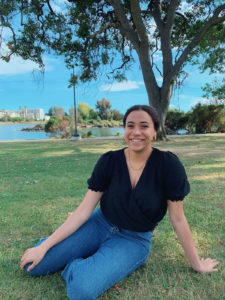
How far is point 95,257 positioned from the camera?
1.91 m

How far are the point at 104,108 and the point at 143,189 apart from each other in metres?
49.7

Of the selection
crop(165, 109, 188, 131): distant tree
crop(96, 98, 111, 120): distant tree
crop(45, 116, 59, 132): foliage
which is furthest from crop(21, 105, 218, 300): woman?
crop(96, 98, 111, 120): distant tree

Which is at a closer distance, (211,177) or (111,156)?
(111,156)

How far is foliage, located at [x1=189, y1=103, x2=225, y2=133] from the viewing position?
2112cm

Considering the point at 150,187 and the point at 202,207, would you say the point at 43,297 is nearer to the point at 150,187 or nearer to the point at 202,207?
the point at 150,187

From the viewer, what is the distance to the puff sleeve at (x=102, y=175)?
2129 millimetres

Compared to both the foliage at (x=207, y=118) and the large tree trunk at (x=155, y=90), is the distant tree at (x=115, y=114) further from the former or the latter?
the large tree trunk at (x=155, y=90)

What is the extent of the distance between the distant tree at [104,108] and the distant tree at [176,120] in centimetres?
2694

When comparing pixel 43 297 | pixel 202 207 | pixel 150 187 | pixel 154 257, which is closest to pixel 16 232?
pixel 43 297

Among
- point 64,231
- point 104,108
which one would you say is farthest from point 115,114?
point 64,231

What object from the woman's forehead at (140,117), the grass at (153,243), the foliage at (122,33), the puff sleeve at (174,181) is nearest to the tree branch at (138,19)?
the foliage at (122,33)

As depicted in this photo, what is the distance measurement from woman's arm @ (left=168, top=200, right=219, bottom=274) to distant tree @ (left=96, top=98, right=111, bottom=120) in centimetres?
4775

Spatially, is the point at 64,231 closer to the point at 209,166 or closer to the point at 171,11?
the point at 209,166

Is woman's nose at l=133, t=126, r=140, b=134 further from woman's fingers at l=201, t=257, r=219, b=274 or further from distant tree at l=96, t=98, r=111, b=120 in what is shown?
distant tree at l=96, t=98, r=111, b=120
